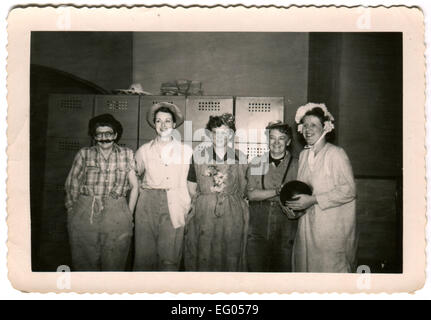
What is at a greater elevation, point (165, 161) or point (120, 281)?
point (165, 161)

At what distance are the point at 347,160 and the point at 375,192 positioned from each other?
0.31 meters

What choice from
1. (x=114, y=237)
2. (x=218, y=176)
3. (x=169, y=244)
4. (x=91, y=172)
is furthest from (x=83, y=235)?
(x=218, y=176)

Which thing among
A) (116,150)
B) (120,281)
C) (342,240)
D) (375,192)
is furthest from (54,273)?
(375,192)

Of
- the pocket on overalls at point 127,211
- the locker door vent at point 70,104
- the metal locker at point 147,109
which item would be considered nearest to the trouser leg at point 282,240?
the metal locker at point 147,109

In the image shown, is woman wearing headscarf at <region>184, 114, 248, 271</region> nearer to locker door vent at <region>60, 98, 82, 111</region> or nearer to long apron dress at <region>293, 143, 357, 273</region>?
long apron dress at <region>293, 143, 357, 273</region>

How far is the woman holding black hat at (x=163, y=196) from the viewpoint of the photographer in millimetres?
4410

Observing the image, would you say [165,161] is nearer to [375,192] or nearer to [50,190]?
[50,190]

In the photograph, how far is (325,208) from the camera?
436 cm

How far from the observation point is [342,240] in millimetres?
4375

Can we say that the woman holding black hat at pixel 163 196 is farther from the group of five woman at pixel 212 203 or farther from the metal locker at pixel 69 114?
the metal locker at pixel 69 114

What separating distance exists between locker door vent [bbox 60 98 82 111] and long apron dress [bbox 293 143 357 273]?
1742 millimetres

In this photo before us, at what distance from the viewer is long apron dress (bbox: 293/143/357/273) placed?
14.3 feet

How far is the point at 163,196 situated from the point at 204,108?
73 centimetres

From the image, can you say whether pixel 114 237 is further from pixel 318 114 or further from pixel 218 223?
pixel 318 114
